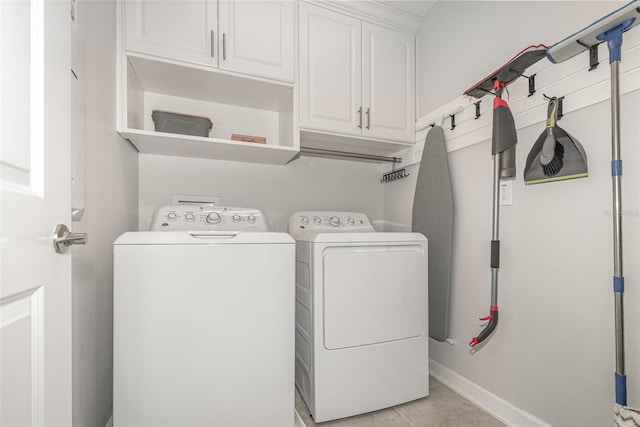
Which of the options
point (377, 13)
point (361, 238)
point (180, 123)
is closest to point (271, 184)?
point (180, 123)

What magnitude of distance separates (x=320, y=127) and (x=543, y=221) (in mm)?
1333

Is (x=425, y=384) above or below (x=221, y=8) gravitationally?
below

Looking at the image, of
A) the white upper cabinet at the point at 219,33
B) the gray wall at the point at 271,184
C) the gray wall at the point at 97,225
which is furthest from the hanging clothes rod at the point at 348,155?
the gray wall at the point at 97,225

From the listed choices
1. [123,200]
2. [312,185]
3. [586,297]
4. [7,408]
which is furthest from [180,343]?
[586,297]

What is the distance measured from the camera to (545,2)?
1346mm

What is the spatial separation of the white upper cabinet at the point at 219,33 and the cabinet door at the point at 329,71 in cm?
11

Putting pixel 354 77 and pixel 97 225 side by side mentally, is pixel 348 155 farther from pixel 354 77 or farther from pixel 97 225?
pixel 97 225

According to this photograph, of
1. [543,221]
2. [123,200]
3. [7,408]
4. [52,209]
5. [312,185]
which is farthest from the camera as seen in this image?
[312,185]

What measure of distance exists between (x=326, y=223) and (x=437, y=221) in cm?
74

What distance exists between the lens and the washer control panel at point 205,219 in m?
1.61

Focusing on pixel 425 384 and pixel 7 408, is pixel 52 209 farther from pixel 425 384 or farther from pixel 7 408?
pixel 425 384

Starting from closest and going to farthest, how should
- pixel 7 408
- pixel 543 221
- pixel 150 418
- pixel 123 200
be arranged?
pixel 7 408, pixel 150 418, pixel 543 221, pixel 123 200

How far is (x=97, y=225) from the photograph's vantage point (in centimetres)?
123

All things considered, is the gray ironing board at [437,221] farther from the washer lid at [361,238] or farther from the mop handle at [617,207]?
the mop handle at [617,207]
